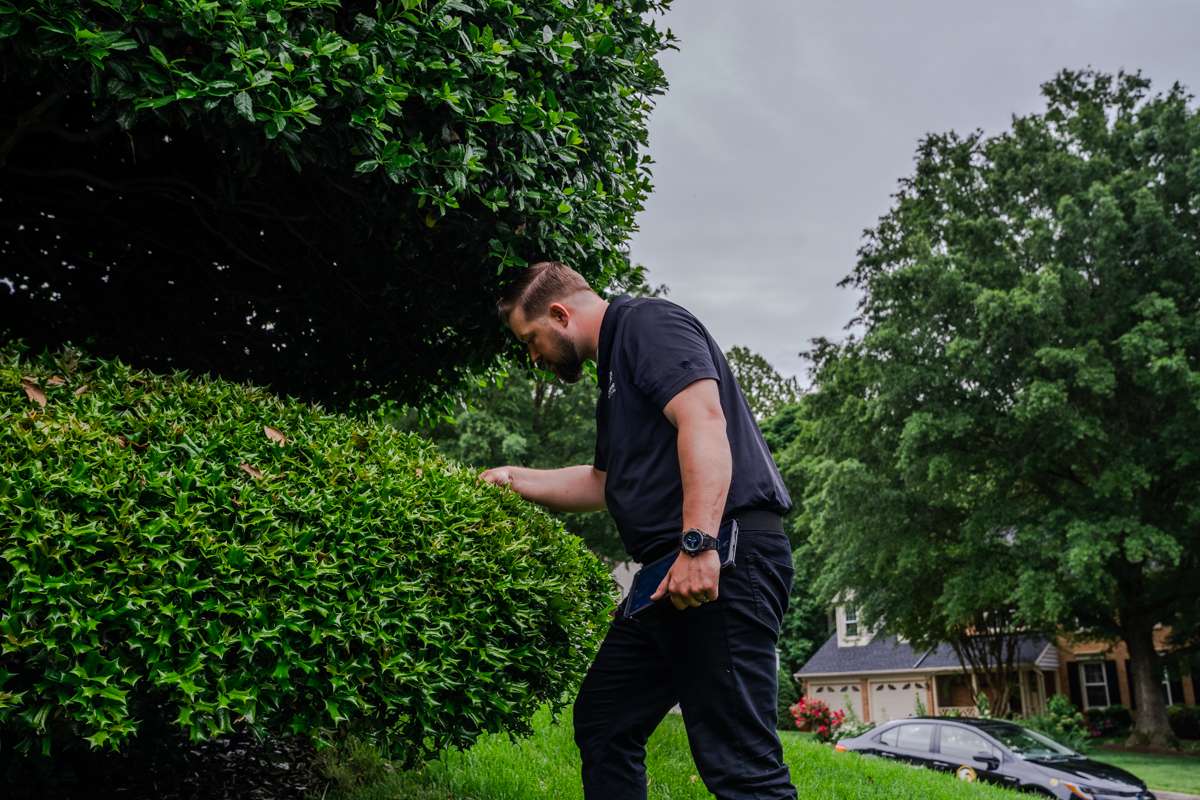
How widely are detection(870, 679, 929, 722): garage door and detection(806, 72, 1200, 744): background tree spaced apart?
12745mm

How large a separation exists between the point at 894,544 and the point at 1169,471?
6.70m

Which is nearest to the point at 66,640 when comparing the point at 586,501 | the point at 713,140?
the point at 586,501

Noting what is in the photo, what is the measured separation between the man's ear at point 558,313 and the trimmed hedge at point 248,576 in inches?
28.1

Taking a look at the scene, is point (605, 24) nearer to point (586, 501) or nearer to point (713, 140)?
point (586, 501)

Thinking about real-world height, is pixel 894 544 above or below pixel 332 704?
above

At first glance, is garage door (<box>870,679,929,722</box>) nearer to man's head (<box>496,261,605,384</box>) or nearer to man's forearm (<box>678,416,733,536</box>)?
man's head (<box>496,261,605,384</box>)

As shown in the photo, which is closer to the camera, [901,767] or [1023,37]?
[901,767]

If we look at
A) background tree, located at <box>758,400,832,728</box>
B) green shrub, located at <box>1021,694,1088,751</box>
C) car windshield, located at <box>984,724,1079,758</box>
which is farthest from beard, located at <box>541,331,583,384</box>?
background tree, located at <box>758,400,832,728</box>

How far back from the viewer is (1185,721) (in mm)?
30641

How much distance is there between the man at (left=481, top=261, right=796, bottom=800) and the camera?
8.50 ft

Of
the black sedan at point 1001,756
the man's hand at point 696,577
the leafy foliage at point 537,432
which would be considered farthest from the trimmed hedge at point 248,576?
the leafy foliage at point 537,432

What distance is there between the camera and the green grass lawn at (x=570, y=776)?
447 cm

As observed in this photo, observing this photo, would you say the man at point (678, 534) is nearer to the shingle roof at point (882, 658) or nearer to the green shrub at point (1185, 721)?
the green shrub at point (1185, 721)

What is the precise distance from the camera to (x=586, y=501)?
357 cm
